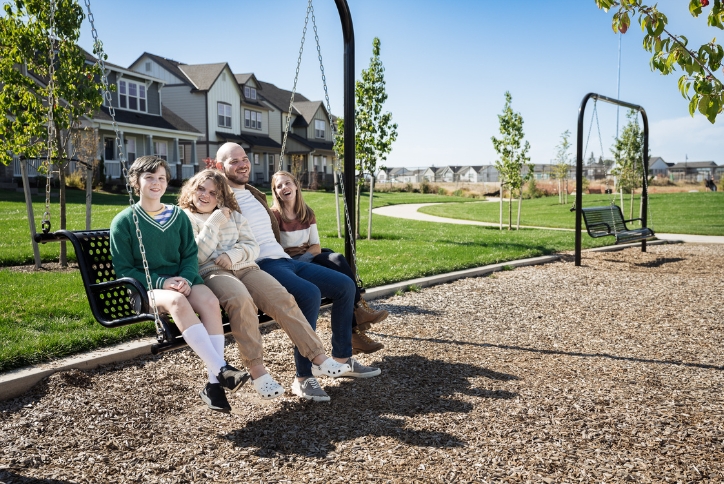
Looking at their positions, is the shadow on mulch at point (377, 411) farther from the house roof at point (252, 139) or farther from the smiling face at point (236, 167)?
the house roof at point (252, 139)

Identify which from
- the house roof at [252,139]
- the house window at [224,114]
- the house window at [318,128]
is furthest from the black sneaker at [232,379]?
the house window at [318,128]

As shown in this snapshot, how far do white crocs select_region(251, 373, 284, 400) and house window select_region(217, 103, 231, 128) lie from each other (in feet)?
118

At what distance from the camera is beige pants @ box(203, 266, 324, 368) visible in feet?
12.2

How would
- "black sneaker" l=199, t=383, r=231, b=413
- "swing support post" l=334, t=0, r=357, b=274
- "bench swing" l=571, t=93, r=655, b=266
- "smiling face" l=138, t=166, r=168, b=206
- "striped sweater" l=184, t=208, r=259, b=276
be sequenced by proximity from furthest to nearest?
"bench swing" l=571, t=93, r=655, b=266 < "swing support post" l=334, t=0, r=357, b=274 < "striped sweater" l=184, t=208, r=259, b=276 < "smiling face" l=138, t=166, r=168, b=206 < "black sneaker" l=199, t=383, r=231, b=413

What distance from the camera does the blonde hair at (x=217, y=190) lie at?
13.6ft

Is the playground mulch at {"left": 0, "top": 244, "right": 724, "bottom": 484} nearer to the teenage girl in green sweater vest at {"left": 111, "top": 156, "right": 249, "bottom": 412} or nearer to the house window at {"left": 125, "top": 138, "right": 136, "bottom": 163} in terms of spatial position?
the teenage girl in green sweater vest at {"left": 111, "top": 156, "right": 249, "bottom": 412}

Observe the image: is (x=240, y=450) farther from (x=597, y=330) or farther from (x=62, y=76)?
(x=62, y=76)

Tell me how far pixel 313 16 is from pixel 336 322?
233cm

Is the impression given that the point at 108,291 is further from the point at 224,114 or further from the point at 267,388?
the point at 224,114

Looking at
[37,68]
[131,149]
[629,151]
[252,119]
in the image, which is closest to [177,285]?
[37,68]

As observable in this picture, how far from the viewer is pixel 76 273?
754 cm

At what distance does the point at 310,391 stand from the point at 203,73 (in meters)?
36.0

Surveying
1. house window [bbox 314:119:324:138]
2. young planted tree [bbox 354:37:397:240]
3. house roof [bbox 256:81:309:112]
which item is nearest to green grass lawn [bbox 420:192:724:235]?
young planted tree [bbox 354:37:397:240]

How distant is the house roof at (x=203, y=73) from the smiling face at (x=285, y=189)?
33.5 metres
